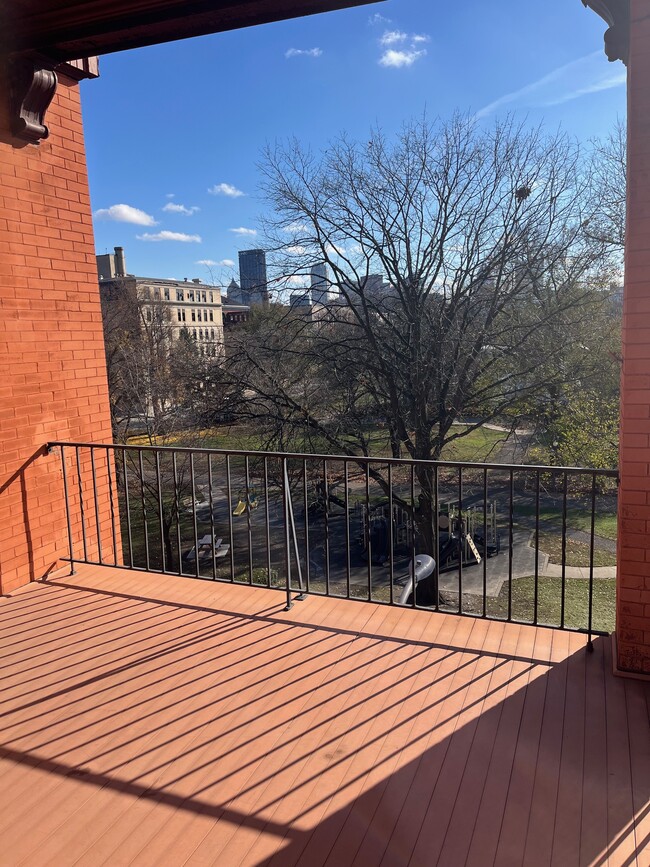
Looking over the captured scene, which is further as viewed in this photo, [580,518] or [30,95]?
[580,518]

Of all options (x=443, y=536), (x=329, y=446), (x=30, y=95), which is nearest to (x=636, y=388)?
(x=30, y=95)

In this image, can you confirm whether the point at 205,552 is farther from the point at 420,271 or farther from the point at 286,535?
the point at 286,535

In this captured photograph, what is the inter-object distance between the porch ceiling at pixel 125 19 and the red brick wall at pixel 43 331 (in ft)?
1.19

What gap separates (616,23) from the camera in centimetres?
255

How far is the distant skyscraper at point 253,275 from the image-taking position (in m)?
13.6

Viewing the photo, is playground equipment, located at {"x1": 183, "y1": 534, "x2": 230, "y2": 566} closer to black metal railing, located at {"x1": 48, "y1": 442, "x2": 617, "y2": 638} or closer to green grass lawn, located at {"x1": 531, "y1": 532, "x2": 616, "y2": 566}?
black metal railing, located at {"x1": 48, "y1": 442, "x2": 617, "y2": 638}

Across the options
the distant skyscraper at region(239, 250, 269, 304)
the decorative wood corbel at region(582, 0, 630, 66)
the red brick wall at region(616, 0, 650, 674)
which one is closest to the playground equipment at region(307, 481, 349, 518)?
the red brick wall at region(616, 0, 650, 674)

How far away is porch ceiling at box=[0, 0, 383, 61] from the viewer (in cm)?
311

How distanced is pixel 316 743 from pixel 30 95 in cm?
402

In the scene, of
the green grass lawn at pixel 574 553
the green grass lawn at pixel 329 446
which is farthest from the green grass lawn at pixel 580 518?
the green grass lawn at pixel 329 446

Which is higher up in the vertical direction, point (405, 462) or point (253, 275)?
point (253, 275)

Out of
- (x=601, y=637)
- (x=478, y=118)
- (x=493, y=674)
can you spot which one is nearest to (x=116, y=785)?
(x=493, y=674)

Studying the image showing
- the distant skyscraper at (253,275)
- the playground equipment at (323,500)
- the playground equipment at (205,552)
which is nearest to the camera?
the playground equipment at (323,500)

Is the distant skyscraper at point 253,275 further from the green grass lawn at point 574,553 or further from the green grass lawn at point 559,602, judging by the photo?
the green grass lawn at point 574,553
